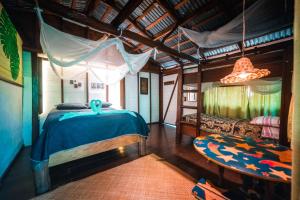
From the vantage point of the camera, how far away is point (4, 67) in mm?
2035

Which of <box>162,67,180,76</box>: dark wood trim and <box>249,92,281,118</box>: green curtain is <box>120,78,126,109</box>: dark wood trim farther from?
<box>249,92,281,118</box>: green curtain

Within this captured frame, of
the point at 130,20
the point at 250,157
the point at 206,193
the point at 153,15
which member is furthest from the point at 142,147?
the point at 130,20

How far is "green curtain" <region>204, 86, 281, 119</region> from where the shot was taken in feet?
10.5

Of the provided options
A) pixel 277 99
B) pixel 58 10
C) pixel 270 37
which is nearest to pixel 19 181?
pixel 58 10

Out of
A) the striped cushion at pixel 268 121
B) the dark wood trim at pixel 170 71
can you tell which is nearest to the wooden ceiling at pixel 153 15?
the dark wood trim at pixel 170 71

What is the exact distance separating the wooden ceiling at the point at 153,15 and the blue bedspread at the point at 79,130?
162 cm

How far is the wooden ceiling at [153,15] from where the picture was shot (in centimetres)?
211

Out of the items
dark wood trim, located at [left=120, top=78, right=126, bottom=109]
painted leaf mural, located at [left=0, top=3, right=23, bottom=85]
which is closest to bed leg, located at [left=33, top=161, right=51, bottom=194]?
painted leaf mural, located at [left=0, top=3, right=23, bottom=85]

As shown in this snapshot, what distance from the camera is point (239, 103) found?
380cm

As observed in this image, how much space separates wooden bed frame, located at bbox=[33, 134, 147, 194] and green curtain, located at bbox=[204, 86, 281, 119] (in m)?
2.96

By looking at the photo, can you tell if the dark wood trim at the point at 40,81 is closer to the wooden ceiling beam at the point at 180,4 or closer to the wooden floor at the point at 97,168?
the wooden floor at the point at 97,168

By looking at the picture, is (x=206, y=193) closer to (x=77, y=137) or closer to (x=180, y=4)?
(x=77, y=137)

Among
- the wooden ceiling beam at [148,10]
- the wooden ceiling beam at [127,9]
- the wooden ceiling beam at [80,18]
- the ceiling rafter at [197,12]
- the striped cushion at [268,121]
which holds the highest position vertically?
the wooden ceiling beam at [148,10]

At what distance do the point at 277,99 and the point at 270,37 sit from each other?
61.2 inches
